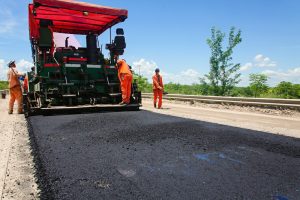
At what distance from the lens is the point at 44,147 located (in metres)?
4.03

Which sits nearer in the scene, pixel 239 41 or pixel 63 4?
pixel 63 4

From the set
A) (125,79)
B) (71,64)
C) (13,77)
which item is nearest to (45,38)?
(71,64)

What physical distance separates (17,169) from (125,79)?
5.87m

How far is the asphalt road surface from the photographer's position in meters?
2.36

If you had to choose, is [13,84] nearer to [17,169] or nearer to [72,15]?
[72,15]

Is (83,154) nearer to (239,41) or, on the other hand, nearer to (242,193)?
(242,193)

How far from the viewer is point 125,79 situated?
28.9ft

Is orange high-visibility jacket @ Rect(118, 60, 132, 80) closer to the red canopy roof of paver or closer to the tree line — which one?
the red canopy roof of paver

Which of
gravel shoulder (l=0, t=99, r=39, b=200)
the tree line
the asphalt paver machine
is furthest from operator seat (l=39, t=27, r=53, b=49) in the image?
the tree line

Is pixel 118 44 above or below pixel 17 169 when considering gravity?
above

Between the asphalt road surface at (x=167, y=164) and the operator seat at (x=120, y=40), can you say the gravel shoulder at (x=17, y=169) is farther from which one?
the operator seat at (x=120, y=40)

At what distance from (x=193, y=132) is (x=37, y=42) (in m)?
5.69

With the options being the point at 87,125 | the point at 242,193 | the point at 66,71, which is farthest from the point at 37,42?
the point at 242,193

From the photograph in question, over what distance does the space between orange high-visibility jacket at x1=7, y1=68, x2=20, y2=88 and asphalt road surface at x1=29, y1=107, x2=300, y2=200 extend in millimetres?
5052
